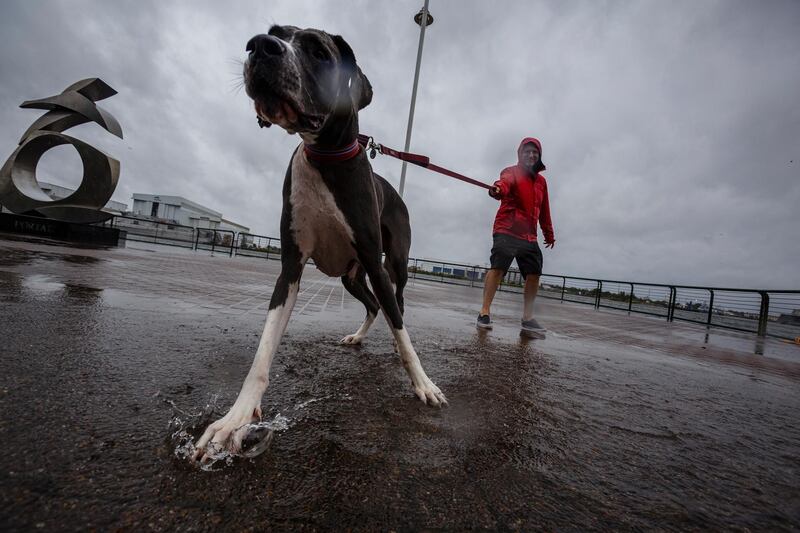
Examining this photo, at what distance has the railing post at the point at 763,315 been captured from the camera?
928 centimetres

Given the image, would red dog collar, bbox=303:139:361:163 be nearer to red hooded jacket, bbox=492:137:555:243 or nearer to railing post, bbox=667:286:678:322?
red hooded jacket, bbox=492:137:555:243

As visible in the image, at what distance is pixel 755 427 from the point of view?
1699 mm

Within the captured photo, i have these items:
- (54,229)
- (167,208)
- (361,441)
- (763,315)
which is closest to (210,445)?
(361,441)

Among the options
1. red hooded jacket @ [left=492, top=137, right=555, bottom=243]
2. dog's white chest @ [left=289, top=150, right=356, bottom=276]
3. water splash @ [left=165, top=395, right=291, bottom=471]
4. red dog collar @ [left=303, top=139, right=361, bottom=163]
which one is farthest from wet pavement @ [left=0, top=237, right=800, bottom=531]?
red hooded jacket @ [left=492, top=137, right=555, bottom=243]

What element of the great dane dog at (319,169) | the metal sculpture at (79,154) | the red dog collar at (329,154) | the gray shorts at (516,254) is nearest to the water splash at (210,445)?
the great dane dog at (319,169)

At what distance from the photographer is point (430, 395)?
165 centimetres

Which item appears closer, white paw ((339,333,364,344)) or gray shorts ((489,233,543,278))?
white paw ((339,333,364,344))

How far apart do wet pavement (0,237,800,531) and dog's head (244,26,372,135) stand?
123cm

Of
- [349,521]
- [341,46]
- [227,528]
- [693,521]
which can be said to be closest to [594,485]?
[693,521]

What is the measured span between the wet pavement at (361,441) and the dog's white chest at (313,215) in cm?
69

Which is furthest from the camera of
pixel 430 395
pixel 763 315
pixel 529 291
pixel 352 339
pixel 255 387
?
pixel 763 315

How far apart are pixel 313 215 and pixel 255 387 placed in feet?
2.83

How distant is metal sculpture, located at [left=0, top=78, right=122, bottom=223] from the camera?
11320mm

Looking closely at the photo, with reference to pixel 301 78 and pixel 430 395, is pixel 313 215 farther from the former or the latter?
pixel 430 395
